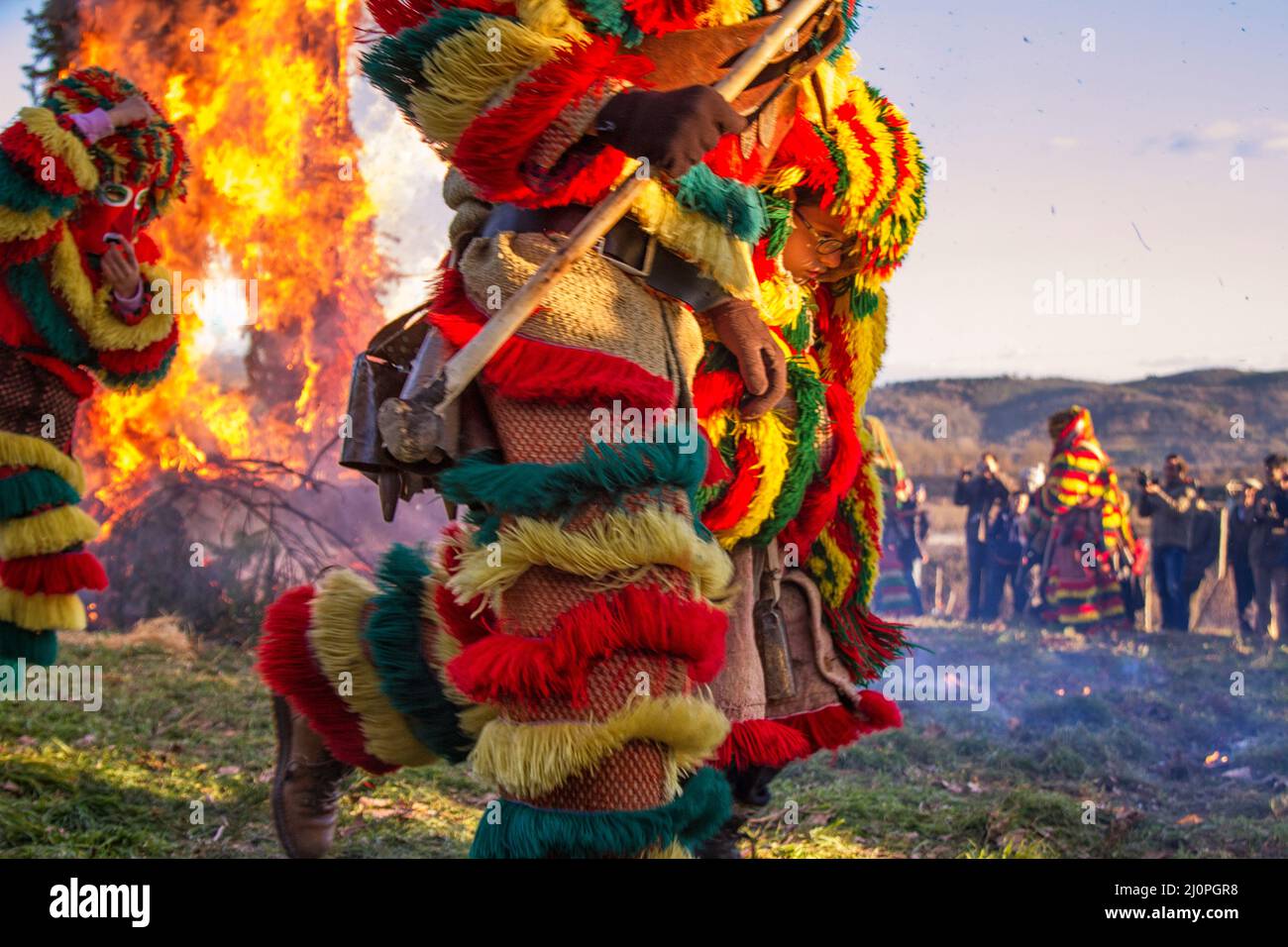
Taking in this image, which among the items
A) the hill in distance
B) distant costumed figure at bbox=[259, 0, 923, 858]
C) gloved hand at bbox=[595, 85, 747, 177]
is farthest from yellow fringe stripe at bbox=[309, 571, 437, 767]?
the hill in distance

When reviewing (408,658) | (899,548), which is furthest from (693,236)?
(899,548)

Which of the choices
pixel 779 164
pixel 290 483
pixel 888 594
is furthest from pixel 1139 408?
pixel 779 164

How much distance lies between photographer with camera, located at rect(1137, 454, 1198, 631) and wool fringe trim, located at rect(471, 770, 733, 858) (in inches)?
348

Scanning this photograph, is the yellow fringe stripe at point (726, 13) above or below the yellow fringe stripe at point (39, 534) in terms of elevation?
above

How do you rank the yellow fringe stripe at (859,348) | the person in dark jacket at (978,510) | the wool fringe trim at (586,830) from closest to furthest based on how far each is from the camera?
the wool fringe trim at (586,830) < the yellow fringe stripe at (859,348) < the person in dark jacket at (978,510)

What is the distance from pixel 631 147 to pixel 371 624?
1.14m

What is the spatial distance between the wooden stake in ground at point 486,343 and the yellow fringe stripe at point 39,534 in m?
2.96

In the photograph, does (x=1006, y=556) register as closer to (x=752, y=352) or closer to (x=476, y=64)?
(x=752, y=352)

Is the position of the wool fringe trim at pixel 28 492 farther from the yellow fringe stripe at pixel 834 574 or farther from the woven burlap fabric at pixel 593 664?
the woven burlap fabric at pixel 593 664

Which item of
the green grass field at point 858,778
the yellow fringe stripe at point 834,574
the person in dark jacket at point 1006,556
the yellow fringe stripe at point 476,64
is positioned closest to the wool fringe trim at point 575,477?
the yellow fringe stripe at point 476,64

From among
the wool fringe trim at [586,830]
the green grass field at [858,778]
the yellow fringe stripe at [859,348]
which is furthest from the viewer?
the green grass field at [858,778]

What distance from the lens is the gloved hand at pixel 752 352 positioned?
8.18 ft

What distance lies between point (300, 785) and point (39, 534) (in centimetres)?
214

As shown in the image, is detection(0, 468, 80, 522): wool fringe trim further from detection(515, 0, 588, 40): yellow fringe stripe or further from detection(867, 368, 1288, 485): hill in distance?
detection(867, 368, 1288, 485): hill in distance
